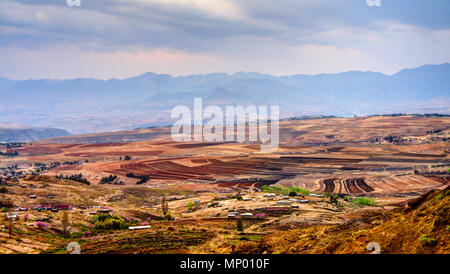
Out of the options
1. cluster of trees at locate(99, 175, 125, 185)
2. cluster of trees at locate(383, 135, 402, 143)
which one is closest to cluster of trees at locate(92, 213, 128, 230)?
cluster of trees at locate(99, 175, 125, 185)

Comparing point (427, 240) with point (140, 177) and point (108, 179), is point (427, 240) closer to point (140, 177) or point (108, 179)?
point (108, 179)

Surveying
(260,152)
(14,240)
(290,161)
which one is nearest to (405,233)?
(14,240)

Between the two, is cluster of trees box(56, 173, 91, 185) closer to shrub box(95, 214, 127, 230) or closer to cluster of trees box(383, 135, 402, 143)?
shrub box(95, 214, 127, 230)

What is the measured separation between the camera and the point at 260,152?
172 meters

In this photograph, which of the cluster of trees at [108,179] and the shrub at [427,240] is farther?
the cluster of trees at [108,179]

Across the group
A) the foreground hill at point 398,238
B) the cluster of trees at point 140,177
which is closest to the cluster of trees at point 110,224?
the foreground hill at point 398,238

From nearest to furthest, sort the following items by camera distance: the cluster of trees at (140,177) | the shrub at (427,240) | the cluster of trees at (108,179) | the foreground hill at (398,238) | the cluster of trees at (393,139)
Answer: the shrub at (427,240) → the foreground hill at (398,238) → the cluster of trees at (108,179) → the cluster of trees at (140,177) → the cluster of trees at (393,139)

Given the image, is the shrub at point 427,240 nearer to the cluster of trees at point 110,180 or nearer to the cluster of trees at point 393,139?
the cluster of trees at point 110,180

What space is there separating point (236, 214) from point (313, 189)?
46.1m

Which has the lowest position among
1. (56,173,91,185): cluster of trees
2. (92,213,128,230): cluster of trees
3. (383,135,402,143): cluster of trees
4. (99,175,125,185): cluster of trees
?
(99,175,125,185): cluster of trees

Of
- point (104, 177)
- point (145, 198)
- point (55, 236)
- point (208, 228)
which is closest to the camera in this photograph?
point (55, 236)

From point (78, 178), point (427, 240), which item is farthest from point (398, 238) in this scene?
point (78, 178)

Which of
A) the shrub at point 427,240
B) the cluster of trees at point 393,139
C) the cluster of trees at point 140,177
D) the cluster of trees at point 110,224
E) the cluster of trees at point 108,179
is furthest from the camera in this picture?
the cluster of trees at point 393,139
